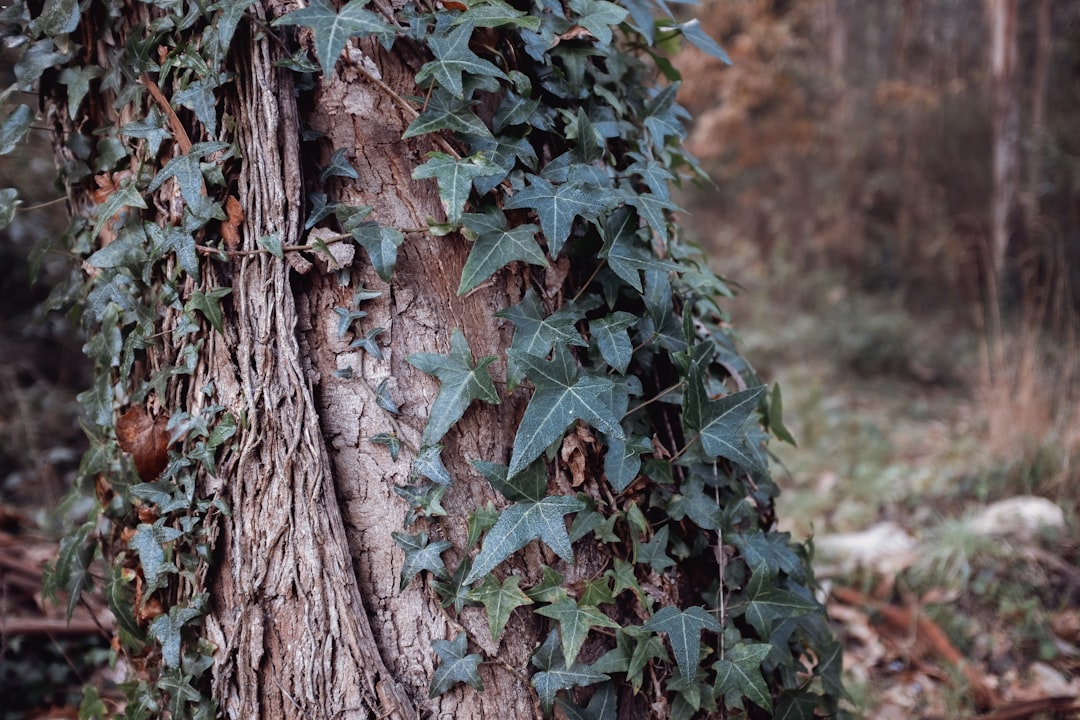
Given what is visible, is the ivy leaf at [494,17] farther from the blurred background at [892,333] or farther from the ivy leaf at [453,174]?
the blurred background at [892,333]

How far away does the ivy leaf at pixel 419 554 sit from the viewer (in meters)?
1.06

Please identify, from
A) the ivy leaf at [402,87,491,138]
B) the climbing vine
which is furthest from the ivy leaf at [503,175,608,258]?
the ivy leaf at [402,87,491,138]

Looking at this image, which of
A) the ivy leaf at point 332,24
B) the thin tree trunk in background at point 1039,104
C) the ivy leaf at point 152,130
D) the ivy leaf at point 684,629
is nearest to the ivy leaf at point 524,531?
the ivy leaf at point 684,629

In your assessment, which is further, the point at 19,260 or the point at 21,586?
the point at 19,260

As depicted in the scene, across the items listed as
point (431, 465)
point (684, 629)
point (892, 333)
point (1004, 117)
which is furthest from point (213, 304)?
point (1004, 117)

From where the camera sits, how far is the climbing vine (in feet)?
3.37

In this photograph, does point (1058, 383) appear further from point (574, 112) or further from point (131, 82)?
point (131, 82)

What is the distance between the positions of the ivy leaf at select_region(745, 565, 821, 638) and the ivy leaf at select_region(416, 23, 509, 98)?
0.95 metres

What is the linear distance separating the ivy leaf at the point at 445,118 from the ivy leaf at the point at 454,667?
31.6 inches

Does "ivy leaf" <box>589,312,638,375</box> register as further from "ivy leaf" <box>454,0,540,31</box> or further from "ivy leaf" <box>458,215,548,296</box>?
"ivy leaf" <box>454,0,540,31</box>

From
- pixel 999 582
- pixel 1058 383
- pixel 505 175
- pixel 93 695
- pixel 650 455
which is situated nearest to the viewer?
pixel 505 175

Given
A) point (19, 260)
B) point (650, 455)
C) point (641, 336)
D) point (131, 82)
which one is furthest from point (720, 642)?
point (19, 260)

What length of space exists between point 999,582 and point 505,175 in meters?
2.97

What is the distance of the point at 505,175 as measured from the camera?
1037 millimetres
